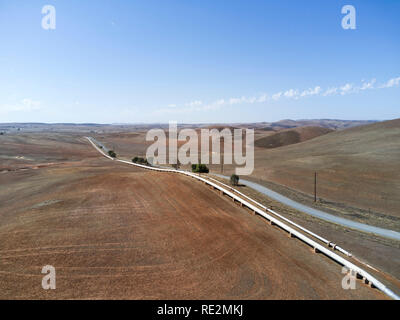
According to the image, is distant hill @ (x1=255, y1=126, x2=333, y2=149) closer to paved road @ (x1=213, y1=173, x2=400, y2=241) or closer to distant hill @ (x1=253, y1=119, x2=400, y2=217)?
distant hill @ (x1=253, y1=119, x2=400, y2=217)

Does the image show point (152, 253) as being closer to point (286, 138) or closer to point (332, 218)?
point (332, 218)

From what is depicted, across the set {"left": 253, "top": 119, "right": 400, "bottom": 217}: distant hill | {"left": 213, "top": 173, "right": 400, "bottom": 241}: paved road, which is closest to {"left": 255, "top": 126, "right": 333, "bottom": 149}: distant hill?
{"left": 253, "top": 119, "right": 400, "bottom": 217}: distant hill

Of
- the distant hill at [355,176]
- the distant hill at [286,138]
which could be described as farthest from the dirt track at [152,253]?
the distant hill at [286,138]

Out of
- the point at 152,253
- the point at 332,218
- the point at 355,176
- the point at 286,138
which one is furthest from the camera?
the point at 286,138

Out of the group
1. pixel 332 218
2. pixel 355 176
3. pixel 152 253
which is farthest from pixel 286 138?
pixel 152 253
